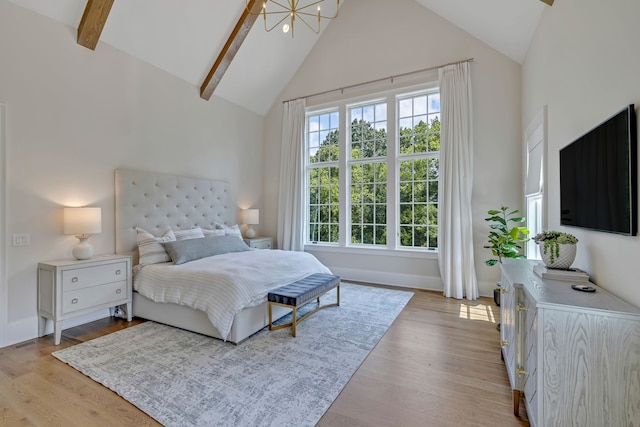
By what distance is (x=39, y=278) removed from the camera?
117 inches

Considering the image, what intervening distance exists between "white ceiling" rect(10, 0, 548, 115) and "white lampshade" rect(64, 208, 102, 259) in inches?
81.3

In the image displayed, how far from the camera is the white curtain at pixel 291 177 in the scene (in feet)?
18.3

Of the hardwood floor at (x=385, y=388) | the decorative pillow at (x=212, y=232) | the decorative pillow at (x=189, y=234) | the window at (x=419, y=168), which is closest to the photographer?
the hardwood floor at (x=385, y=388)

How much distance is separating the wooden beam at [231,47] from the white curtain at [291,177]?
1.47 meters

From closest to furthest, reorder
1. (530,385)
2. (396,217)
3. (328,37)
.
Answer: (530,385) < (396,217) < (328,37)

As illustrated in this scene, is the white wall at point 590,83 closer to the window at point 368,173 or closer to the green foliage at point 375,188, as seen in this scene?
the green foliage at point 375,188

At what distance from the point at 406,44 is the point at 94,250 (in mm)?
5243

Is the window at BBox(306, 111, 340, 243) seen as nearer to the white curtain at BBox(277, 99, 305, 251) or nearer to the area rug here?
the white curtain at BBox(277, 99, 305, 251)

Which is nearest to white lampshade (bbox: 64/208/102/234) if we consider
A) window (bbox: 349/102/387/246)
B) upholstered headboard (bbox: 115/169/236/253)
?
upholstered headboard (bbox: 115/169/236/253)

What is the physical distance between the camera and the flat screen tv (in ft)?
4.83

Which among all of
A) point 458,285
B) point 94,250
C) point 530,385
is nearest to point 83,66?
point 94,250

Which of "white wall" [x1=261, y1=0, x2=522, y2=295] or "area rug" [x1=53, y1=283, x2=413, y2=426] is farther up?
"white wall" [x1=261, y1=0, x2=522, y2=295]

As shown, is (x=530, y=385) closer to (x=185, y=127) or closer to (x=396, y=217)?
(x=396, y=217)

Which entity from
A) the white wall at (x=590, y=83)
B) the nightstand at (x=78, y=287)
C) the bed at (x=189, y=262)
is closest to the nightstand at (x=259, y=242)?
the bed at (x=189, y=262)
